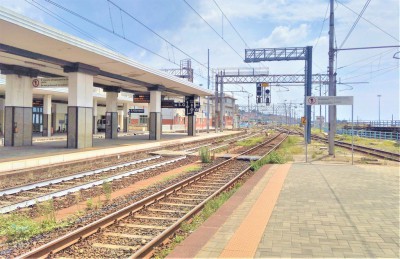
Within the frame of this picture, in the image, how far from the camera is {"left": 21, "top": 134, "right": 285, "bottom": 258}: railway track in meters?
5.56

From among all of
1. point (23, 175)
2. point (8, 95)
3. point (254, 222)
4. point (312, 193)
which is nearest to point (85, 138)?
point (8, 95)

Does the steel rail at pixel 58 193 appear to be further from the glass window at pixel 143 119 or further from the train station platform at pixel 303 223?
the glass window at pixel 143 119

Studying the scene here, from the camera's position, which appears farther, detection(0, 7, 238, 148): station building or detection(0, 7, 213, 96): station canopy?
detection(0, 7, 238, 148): station building

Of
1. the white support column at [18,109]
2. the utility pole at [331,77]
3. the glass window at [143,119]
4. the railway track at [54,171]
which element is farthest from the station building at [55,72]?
the glass window at [143,119]

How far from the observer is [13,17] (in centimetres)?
1316

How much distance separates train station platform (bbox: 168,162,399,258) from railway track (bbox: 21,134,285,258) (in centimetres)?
76

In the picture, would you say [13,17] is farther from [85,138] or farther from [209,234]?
Answer: [209,234]

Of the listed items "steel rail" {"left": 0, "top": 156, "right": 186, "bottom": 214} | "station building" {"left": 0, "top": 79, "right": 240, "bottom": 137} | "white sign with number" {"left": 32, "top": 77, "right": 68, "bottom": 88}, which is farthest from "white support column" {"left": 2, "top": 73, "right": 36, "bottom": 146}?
"steel rail" {"left": 0, "top": 156, "right": 186, "bottom": 214}

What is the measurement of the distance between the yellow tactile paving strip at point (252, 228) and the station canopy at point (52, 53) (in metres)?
10.8

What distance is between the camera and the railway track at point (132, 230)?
18.2 ft

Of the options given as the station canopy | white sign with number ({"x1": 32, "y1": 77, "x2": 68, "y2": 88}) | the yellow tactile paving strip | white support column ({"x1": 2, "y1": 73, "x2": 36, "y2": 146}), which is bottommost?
the yellow tactile paving strip

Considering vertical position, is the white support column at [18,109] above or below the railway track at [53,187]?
above

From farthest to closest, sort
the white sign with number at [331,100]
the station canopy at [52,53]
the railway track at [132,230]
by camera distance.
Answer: the white sign with number at [331,100] → the station canopy at [52,53] → the railway track at [132,230]

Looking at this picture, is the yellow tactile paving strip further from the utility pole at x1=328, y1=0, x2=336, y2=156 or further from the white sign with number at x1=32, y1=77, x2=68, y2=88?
the white sign with number at x1=32, y1=77, x2=68, y2=88
